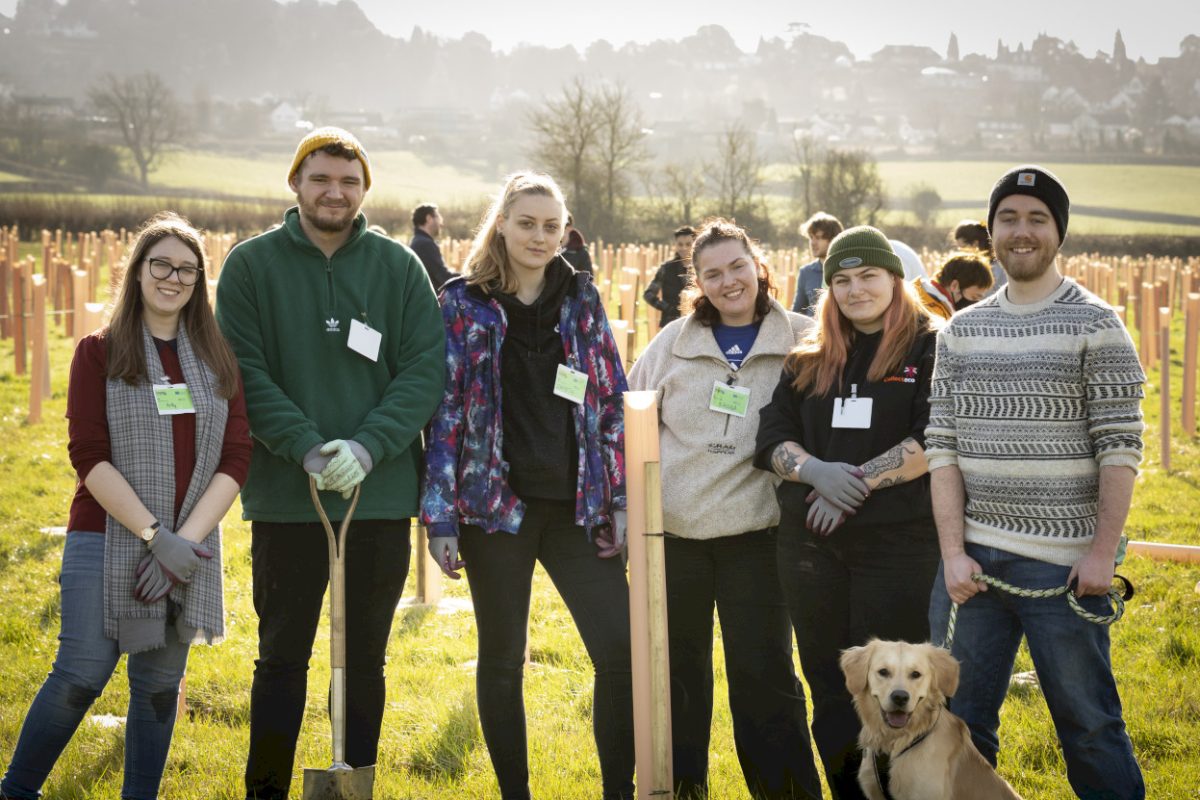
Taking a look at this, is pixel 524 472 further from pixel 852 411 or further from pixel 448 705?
pixel 448 705

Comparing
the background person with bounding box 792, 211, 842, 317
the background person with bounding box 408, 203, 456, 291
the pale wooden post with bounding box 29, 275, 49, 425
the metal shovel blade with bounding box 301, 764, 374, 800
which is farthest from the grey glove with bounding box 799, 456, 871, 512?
the pale wooden post with bounding box 29, 275, 49, 425

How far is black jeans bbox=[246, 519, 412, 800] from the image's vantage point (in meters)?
3.28

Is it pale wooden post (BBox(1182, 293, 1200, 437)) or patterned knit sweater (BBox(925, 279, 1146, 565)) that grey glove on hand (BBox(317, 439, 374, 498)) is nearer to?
patterned knit sweater (BBox(925, 279, 1146, 565))

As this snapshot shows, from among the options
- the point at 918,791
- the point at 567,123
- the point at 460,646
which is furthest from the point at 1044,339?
the point at 567,123

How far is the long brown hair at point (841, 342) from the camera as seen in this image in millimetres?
3250

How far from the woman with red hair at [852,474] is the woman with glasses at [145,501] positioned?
5.32 feet

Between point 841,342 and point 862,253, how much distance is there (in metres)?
0.27

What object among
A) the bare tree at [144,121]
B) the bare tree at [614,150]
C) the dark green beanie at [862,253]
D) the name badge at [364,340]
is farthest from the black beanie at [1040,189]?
the bare tree at [144,121]

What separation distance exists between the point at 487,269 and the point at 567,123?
131 feet

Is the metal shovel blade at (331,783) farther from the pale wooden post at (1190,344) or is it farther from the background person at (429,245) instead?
the pale wooden post at (1190,344)

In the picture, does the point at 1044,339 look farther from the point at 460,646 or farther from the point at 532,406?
the point at 460,646

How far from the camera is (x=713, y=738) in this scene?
4.31m

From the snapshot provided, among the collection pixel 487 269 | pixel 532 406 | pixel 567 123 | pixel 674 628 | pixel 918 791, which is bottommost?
pixel 918 791

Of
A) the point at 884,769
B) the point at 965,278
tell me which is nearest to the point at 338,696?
the point at 884,769
